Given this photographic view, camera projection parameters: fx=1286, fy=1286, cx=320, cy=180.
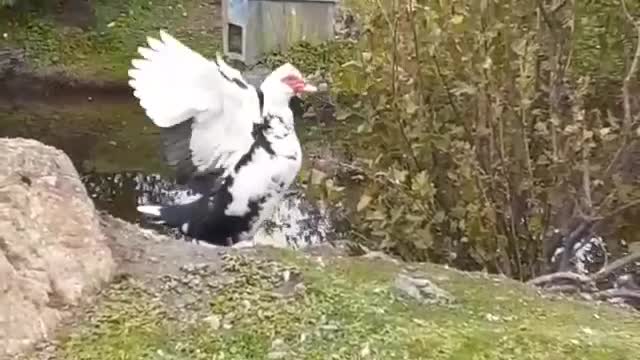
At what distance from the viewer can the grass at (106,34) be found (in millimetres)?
14375

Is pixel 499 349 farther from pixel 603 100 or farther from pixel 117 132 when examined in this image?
pixel 117 132

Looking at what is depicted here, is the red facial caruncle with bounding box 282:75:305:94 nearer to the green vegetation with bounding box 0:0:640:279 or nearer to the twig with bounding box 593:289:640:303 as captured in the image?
the green vegetation with bounding box 0:0:640:279

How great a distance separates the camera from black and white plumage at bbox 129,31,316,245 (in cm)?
490

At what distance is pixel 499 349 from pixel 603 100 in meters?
3.26

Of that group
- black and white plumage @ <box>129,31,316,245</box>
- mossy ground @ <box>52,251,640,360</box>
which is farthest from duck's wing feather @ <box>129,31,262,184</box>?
mossy ground @ <box>52,251,640,360</box>

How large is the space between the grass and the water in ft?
2.36

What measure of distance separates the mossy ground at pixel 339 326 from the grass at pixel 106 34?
10666 millimetres

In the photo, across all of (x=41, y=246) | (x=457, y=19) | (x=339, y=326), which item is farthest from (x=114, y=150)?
(x=339, y=326)

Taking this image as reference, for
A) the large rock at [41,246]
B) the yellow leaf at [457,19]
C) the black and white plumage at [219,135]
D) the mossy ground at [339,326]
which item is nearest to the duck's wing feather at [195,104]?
the black and white plumage at [219,135]

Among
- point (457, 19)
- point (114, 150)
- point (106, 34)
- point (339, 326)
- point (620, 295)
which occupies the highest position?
point (457, 19)

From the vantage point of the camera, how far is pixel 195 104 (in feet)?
16.1

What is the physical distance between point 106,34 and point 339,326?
12.1 m

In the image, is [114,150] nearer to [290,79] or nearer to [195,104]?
[290,79]

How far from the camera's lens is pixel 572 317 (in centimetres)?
379
